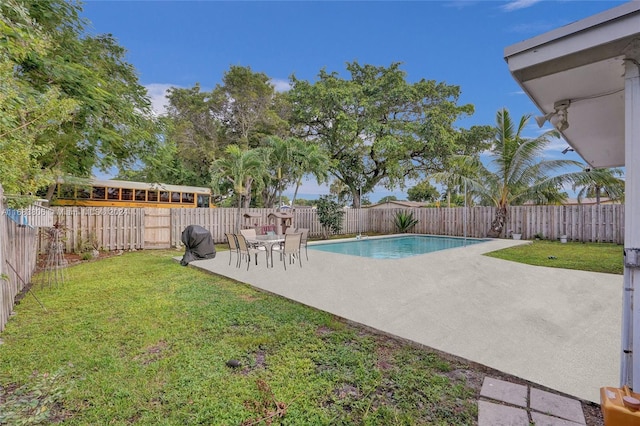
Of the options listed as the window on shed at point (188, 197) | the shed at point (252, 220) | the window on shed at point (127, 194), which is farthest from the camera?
the window on shed at point (188, 197)

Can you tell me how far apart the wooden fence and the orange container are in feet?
16.5

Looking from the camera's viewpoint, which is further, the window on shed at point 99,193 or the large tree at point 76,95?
the window on shed at point 99,193

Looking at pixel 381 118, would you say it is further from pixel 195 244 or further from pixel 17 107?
pixel 17 107

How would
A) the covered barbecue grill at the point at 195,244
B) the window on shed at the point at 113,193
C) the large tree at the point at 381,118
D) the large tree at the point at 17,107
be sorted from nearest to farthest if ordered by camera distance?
the large tree at the point at 17,107
the covered barbecue grill at the point at 195,244
the window on shed at the point at 113,193
the large tree at the point at 381,118

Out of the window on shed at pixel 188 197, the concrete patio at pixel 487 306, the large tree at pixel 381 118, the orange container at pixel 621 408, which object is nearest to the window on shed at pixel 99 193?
the window on shed at pixel 188 197

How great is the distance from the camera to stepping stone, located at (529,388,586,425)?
6.63 ft

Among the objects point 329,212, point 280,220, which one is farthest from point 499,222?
point 280,220

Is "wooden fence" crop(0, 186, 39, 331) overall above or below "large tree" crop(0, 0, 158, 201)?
below

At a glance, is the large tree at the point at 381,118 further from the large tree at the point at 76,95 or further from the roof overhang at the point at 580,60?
the roof overhang at the point at 580,60

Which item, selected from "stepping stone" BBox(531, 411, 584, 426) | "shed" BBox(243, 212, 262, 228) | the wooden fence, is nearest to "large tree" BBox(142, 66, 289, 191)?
"shed" BBox(243, 212, 262, 228)

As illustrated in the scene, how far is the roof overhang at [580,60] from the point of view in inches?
64.1

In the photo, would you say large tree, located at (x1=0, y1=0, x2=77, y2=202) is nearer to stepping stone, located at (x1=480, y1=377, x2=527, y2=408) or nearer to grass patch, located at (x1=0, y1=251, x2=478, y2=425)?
grass patch, located at (x1=0, y1=251, x2=478, y2=425)

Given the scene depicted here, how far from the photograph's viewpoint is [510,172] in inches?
494

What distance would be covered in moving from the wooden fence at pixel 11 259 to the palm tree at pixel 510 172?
45.7ft
